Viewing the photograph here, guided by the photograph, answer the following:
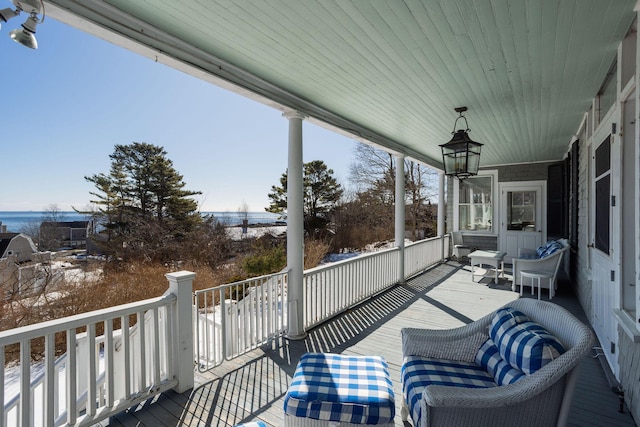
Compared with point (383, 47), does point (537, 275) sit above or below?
below

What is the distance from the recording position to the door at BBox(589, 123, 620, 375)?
8.42 ft

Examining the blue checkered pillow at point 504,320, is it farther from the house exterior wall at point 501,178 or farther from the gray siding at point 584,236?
the house exterior wall at point 501,178

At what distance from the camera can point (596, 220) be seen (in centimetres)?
335

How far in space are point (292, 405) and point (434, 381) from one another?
823 millimetres


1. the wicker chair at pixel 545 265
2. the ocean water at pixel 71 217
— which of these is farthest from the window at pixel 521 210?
the ocean water at pixel 71 217

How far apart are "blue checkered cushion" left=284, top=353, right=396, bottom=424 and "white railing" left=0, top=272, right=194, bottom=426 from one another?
1.19m

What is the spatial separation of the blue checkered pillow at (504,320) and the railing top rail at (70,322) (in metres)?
2.33

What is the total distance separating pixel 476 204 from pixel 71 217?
51.9 ft

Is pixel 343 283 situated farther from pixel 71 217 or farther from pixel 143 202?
pixel 71 217

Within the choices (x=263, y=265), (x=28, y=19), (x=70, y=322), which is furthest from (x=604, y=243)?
(x=263, y=265)

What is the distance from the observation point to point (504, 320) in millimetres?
1934

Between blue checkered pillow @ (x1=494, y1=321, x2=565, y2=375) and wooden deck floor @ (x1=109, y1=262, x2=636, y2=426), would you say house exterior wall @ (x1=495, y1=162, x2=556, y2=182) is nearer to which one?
wooden deck floor @ (x1=109, y1=262, x2=636, y2=426)

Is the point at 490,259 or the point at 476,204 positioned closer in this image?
the point at 490,259

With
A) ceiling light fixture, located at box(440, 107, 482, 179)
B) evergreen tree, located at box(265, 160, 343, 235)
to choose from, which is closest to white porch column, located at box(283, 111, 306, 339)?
ceiling light fixture, located at box(440, 107, 482, 179)
